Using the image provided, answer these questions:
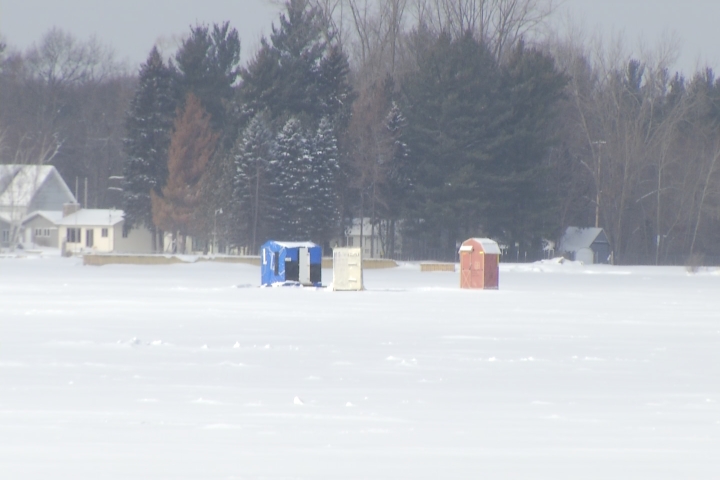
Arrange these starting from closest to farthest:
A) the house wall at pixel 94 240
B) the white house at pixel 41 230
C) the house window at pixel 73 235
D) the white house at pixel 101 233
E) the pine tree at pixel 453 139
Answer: the pine tree at pixel 453 139 → the white house at pixel 101 233 → the house wall at pixel 94 240 → the house window at pixel 73 235 → the white house at pixel 41 230

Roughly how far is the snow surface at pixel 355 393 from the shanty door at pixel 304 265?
12311mm

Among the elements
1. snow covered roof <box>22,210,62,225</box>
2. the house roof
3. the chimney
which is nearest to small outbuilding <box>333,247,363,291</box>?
the house roof

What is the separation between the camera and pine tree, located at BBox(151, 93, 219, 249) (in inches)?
2778

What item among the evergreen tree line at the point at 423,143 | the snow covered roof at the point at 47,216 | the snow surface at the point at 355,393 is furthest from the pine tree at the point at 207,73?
the snow surface at the point at 355,393

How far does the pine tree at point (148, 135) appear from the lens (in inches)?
2864

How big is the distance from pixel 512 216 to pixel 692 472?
205 feet

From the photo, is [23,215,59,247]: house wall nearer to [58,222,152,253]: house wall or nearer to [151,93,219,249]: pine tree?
[58,222,152,253]: house wall

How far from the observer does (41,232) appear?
91062 millimetres

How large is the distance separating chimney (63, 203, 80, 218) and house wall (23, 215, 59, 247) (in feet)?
5.95

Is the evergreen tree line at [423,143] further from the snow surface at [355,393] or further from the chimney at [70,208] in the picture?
the snow surface at [355,393]

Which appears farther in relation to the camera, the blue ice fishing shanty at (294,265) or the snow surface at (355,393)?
the blue ice fishing shanty at (294,265)

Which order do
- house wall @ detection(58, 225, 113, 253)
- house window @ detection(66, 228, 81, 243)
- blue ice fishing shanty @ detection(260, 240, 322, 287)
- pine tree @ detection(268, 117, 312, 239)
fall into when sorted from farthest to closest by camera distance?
house window @ detection(66, 228, 81, 243), house wall @ detection(58, 225, 113, 253), pine tree @ detection(268, 117, 312, 239), blue ice fishing shanty @ detection(260, 240, 322, 287)

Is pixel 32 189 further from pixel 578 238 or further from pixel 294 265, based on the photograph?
pixel 294 265

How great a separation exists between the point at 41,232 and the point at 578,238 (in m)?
42.1
